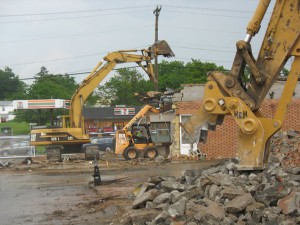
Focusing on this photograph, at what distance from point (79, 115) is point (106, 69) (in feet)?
9.71

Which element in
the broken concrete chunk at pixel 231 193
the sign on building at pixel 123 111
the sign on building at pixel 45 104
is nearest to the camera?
the broken concrete chunk at pixel 231 193

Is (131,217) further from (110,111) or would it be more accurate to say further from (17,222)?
(110,111)

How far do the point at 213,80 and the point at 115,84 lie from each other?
246 feet

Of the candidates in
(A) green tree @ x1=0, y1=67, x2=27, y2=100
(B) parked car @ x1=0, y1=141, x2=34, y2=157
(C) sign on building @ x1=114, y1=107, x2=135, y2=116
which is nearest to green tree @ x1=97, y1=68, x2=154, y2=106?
(C) sign on building @ x1=114, y1=107, x2=135, y2=116

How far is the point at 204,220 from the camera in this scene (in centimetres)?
820

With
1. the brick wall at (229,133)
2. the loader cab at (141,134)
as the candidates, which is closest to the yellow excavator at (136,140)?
the loader cab at (141,134)

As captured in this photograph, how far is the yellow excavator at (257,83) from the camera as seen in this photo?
996 cm

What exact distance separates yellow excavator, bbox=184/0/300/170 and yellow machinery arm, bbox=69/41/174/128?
18167 mm

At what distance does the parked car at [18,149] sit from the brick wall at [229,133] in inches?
361

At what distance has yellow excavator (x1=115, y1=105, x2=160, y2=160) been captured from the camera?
2756 centimetres

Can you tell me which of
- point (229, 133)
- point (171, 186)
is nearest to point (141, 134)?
point (229, 133)

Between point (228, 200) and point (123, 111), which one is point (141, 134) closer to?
point (228, 200)

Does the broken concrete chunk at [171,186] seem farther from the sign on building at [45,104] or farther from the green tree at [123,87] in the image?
the green tree at [123,87]

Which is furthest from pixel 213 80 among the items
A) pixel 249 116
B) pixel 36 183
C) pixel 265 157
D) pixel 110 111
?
pixel 110 111
